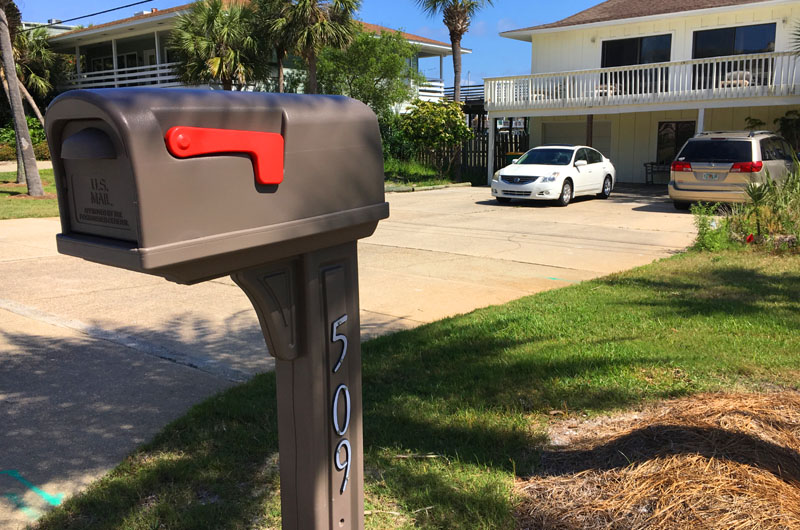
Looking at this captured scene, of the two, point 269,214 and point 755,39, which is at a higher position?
point 755,39

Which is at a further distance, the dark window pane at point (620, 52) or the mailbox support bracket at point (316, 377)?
the dark window pane at point (620, 52)

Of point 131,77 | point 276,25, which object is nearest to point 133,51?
point 131,77

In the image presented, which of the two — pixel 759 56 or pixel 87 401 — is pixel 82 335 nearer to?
pixel 87 401

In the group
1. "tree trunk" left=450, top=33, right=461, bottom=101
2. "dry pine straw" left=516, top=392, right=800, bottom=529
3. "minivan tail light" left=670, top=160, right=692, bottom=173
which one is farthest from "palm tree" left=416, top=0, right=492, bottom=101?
"dry pine straw" left=516, top=392, right=800, bottom=529

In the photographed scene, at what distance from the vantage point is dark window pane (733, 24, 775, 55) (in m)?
21.4

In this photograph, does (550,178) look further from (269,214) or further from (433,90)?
(433,90)

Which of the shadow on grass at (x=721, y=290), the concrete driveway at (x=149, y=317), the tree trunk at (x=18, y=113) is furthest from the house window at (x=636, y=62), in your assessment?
the tree trunk at (x=18, y=113)

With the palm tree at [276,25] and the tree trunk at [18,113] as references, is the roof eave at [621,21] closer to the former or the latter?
the palm tree at [276,25]

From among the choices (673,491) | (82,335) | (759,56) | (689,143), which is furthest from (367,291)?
(759,56)

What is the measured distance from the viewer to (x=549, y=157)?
18.6 meters

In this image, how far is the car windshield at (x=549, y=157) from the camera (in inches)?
722

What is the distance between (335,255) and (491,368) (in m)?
2.78

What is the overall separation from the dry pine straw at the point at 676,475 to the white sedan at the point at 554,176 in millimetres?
13647

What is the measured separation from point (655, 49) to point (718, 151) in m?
9.37
